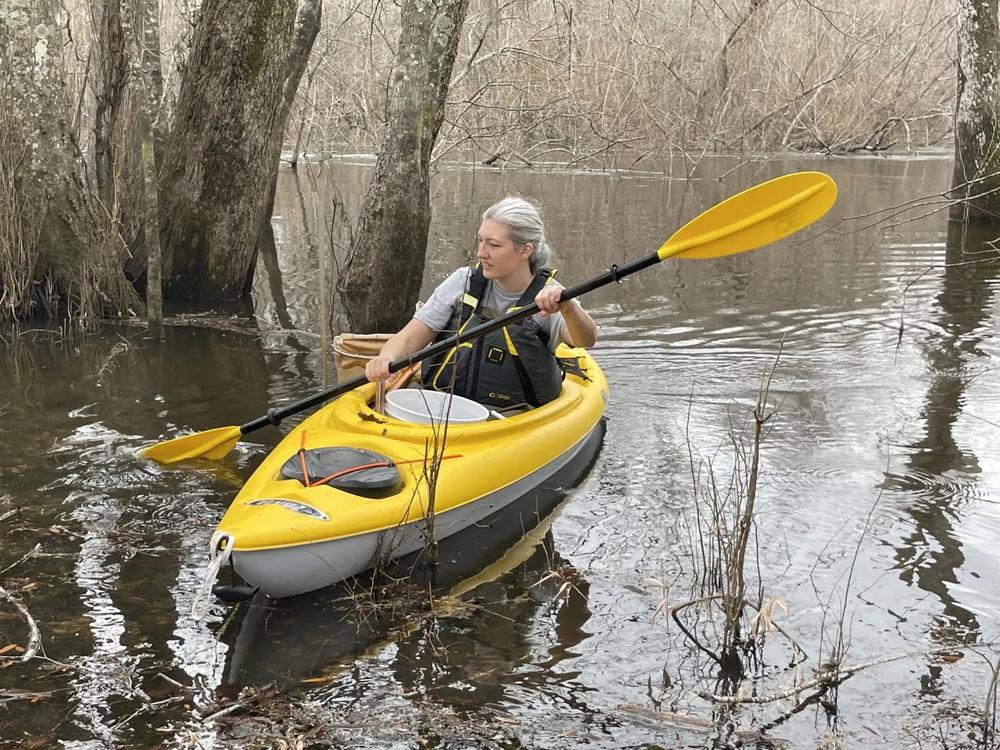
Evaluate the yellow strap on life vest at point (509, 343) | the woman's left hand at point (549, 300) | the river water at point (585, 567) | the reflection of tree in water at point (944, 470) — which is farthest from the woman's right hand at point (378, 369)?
the reflection of tree in water at point (944, 470)

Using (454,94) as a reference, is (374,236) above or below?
below

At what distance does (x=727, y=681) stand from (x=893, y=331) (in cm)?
447

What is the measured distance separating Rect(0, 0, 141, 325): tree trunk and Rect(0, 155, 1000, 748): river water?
0.81 feet

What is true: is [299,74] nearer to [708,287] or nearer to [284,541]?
[708,287]

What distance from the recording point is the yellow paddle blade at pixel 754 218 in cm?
413

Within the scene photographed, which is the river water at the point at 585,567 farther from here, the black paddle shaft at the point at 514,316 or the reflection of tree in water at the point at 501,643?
the black paddle shaft at the point at 514,316

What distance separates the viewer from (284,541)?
125 inches

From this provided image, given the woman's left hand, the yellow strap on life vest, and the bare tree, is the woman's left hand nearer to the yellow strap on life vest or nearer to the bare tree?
the yellow strap on life vest

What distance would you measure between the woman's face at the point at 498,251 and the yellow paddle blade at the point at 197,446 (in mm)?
1205

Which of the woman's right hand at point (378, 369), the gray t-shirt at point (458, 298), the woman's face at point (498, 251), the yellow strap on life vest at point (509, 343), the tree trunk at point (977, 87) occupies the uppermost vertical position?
the tree trunk at point (977, 87)

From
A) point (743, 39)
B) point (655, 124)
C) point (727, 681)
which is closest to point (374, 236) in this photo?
point (727, 681)

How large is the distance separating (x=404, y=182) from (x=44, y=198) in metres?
2.07

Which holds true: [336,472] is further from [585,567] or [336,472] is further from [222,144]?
[222,144]

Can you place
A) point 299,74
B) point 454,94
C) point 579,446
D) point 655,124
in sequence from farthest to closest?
point 655,124
point 454,94
point 299,74
point 579,446
